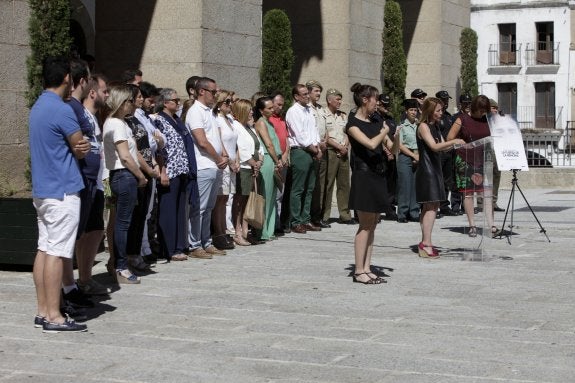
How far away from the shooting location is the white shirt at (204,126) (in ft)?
43.4

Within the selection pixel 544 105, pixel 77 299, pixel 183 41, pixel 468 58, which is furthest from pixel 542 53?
pixel 77 299

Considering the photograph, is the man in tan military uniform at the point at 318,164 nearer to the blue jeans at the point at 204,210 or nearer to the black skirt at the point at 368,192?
the blue jeans at the point at 204,210

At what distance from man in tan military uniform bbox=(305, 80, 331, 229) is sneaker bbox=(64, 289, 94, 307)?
7439 mm

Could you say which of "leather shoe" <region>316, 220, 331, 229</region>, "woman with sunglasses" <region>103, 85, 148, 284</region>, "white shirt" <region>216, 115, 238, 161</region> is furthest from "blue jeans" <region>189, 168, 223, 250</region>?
"leather shoe" <region>316, 220, 331, 229</region>

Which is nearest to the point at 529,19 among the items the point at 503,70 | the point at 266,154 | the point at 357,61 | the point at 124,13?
the point at 503,70

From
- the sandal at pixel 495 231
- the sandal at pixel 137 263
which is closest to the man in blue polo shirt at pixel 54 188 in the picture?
the sandal at pixel 137 263

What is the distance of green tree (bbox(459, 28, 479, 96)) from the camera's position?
3312 cm

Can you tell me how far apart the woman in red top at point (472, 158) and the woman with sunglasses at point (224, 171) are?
2.76 m

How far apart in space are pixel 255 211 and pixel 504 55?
49.9 meters

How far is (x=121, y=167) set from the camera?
36.3 ft

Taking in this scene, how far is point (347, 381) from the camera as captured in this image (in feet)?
23.5

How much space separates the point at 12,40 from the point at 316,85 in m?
4.41

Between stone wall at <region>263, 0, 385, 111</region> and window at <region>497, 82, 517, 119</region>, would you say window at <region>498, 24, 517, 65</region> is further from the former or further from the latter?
stone wall at <region>263, 0, 385, 111</region>

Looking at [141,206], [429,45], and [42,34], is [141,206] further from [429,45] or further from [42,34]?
[429,45]
